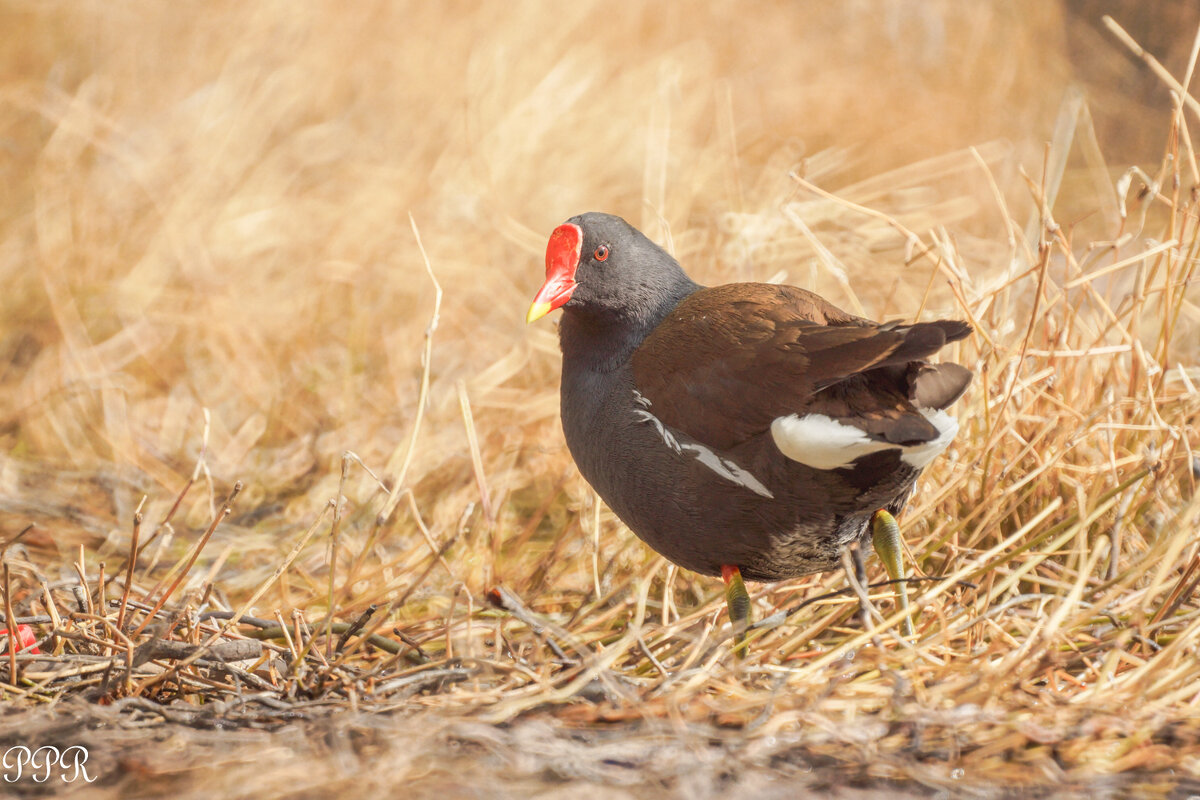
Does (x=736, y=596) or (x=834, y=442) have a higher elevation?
(x=834, y=442)

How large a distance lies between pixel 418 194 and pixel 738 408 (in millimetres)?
3508

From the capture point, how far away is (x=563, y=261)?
235cm

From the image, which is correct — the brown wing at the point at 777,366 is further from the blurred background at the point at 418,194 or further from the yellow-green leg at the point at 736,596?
the blurred background at the point at 418,194

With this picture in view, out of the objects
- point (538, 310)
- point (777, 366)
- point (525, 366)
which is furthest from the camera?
point (525, 366)

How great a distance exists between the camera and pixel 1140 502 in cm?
241

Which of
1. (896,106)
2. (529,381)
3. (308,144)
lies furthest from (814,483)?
(896,106)

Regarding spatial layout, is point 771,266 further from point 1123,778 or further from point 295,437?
point 1123,778

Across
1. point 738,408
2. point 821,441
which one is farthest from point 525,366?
point 821,441

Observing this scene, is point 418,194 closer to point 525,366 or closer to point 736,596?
point 525,366

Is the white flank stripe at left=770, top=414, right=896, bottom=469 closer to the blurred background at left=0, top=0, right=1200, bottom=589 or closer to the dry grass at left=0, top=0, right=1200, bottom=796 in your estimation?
the dry grass at left=0, top=0, right=1200, bottom=796

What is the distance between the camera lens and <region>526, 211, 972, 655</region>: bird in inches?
70.5

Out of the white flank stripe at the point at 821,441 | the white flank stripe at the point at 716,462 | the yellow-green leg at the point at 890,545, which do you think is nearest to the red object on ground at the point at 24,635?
the white flank stripe at the point at 716,462

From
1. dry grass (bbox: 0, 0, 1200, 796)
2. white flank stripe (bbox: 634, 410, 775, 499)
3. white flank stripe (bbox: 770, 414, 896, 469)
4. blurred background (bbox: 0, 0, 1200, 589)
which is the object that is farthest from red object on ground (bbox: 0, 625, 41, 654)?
white flank stripe (bbox: 770, 414, 896, 469)

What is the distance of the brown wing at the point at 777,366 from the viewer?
5.66 ft
